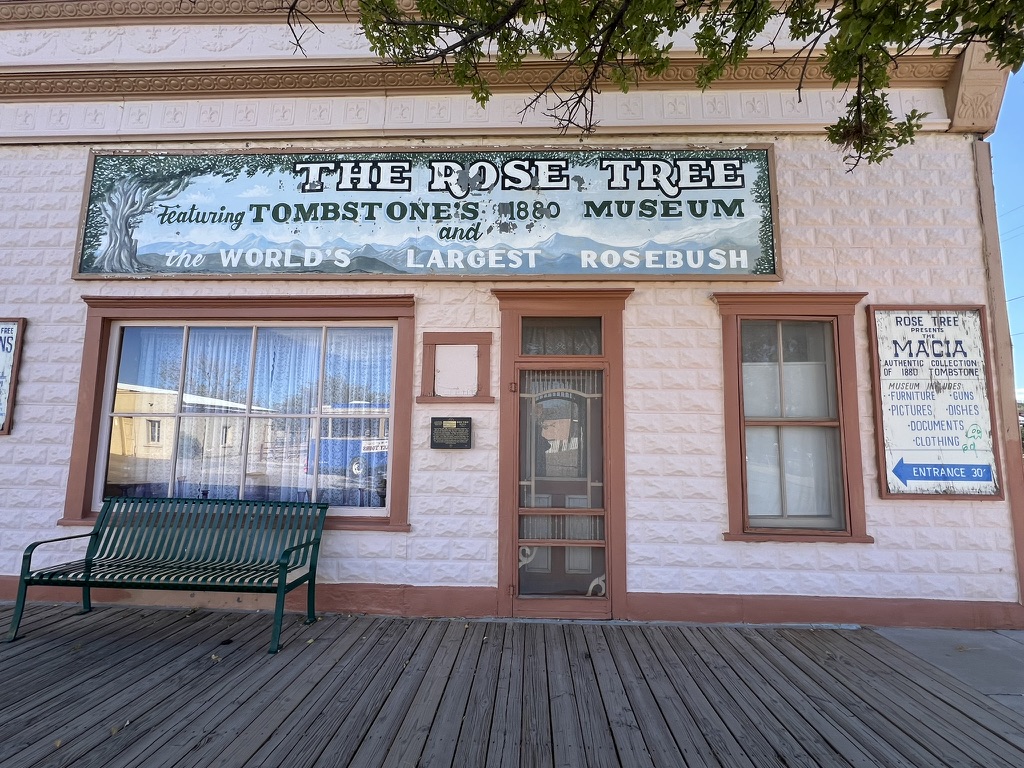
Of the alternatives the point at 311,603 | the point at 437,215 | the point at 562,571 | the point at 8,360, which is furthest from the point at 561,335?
the point at 8,360

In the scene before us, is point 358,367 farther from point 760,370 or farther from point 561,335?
point 760,370

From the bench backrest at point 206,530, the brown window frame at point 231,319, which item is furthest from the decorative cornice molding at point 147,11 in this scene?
the bench backrest at point 206,530

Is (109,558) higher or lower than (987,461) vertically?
lower

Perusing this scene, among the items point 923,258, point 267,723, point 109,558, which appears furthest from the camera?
point 923,258

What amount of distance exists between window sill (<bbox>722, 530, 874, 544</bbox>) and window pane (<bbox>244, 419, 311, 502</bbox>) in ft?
13.7

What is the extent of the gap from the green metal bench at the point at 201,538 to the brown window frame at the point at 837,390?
3.90 m

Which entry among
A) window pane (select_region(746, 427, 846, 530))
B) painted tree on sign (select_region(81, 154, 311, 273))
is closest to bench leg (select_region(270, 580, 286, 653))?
painted tree on sign (select_region(81, 154, 311, 273))

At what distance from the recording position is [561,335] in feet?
17.1

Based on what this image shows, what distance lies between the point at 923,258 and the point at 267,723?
21.9 ft

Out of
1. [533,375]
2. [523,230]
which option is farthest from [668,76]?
[533,375]

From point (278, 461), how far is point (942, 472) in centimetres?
641

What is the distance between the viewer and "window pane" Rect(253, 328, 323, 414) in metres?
5.31

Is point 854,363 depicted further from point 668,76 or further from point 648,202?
point 668,76

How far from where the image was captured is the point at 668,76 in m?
5.30
